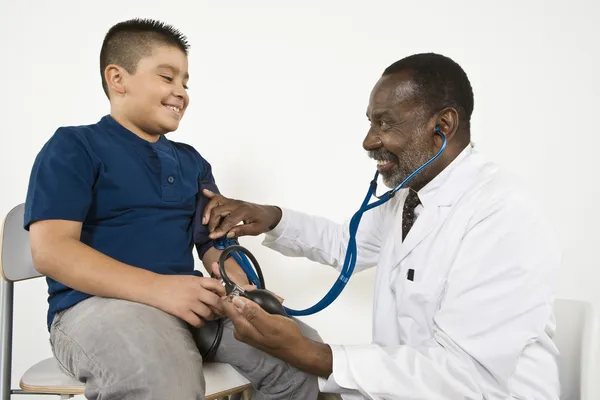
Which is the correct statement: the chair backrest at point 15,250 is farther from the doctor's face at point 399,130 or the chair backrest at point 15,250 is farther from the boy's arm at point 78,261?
the doctor's face at point 399,130

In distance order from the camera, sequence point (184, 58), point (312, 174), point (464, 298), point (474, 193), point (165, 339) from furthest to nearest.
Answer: point (312, 174) → point (184, 58) → point (474, 193) → point (464, 298) → point (165, 339)

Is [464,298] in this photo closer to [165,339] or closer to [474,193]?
[474,193]

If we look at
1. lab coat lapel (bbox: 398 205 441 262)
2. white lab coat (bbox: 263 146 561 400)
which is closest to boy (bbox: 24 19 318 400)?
white lab coat (bbox: 263 146 561 400)

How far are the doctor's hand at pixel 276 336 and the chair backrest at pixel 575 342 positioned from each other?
54cm

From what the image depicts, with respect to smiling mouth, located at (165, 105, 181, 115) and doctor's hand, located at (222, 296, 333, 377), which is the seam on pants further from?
smiling mouth, located at (165, 105, 181, 115)

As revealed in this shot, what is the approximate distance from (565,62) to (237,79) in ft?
3.93

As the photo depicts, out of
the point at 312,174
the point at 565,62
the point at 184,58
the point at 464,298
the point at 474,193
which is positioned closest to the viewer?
the point at 464,298

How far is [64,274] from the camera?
3.95ft

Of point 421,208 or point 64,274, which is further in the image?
point 421,208

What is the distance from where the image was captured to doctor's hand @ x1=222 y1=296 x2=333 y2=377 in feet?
3.75

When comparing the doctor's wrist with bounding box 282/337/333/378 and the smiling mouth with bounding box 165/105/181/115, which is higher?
the smiling mouth with bounding box 165/105/181/115

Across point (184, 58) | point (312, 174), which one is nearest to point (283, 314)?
point (184, 58)

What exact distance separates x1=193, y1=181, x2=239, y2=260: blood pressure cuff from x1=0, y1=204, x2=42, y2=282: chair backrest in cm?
47

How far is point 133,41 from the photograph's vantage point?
60.5 inches
